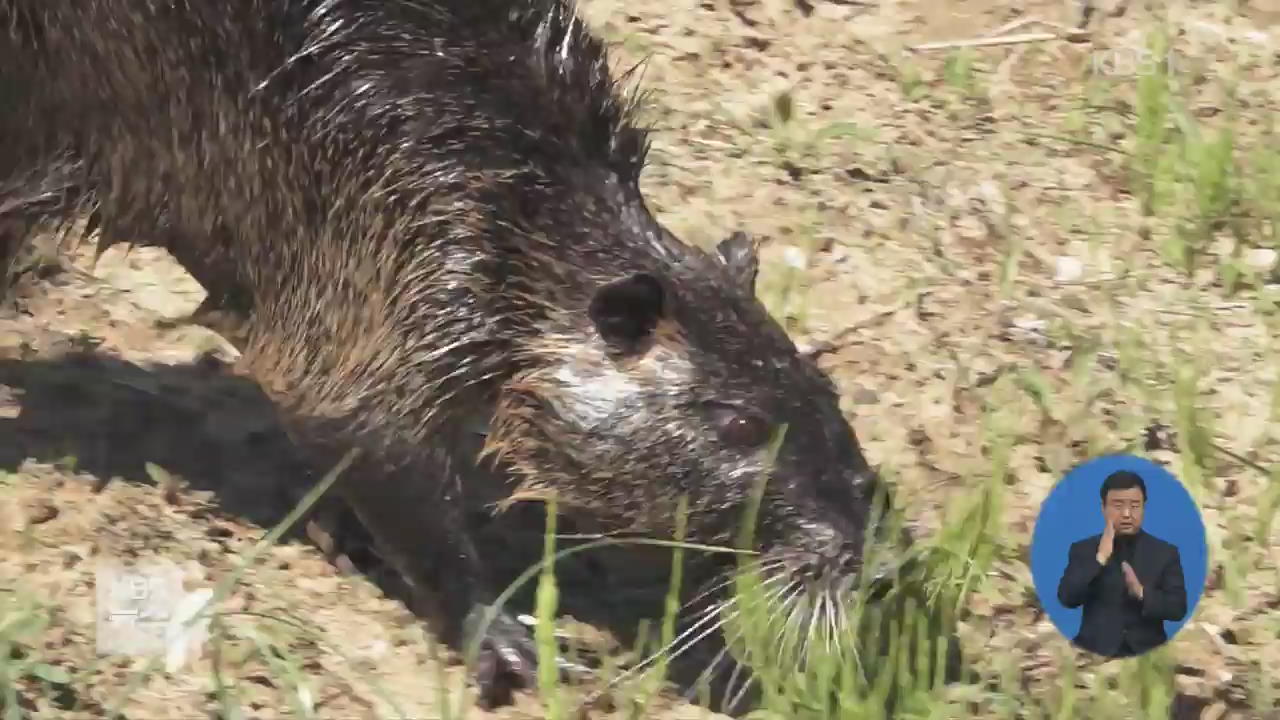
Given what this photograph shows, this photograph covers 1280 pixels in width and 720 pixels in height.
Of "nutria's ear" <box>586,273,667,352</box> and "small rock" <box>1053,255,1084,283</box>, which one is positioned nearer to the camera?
"nutria's ear" <box>586,273,667,352</box>

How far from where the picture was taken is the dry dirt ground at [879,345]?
317cm

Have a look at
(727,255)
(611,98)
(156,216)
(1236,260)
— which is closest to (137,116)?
(156,216)

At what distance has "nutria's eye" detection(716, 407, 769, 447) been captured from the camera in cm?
310

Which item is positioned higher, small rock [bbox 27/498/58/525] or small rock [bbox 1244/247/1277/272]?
small rock [bbox 1244/247/1277/272]

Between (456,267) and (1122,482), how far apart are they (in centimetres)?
135

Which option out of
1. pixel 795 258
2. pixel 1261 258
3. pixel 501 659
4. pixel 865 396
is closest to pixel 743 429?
pixel 501 659

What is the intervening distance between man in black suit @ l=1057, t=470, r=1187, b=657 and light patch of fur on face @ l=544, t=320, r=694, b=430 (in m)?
0.97

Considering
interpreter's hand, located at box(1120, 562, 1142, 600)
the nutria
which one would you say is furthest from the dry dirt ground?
interpreter's hand, located at box(1120, 562, 1142, 600)

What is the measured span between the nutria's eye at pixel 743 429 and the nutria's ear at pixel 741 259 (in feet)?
1.01

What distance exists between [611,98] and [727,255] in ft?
1.22

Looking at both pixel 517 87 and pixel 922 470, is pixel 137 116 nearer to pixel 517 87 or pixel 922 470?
pixel 517 87

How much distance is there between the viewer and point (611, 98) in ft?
11.3

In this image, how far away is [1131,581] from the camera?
234cm

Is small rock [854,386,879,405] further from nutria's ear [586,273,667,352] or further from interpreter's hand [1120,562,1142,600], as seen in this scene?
interpreter's hand [1120,562,1142,600]
